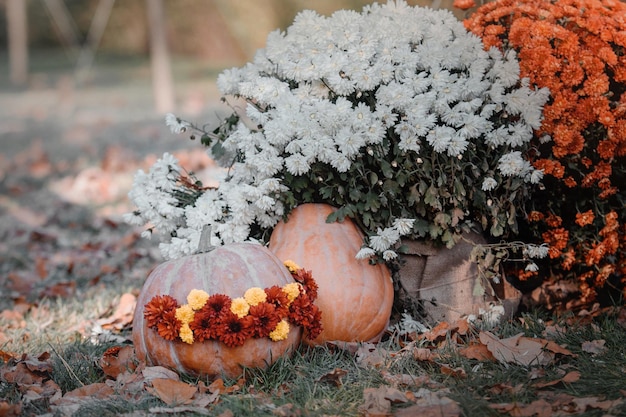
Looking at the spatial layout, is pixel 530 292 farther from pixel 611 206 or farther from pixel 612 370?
pixel 612 370

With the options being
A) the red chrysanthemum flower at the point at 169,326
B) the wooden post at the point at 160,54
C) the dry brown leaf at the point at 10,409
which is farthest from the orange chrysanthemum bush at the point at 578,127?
the wooden post at the point at 160,54

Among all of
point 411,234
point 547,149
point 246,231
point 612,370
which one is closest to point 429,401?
point 612,370

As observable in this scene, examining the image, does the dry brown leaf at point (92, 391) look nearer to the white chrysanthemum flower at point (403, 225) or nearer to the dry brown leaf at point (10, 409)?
the dry brown leaf at point (10, 409)

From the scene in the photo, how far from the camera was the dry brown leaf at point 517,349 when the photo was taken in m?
2.78

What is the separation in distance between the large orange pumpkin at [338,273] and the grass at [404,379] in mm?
104

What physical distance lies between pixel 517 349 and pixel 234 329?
42.6 inches

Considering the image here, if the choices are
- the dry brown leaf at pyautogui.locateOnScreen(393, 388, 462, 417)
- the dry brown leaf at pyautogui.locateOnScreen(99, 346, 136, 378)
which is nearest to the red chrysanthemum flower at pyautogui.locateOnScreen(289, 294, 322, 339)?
the dry brown leaf at pyautogui.locateOnScreen(393, 388, 462, 417)

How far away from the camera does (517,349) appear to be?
285 cm

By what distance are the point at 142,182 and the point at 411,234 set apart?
Answer: 4.36 ft

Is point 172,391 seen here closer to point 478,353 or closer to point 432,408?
point 432,408

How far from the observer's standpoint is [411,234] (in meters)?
3.33

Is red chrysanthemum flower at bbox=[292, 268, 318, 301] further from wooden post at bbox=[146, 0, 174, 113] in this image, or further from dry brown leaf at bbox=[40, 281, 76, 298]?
wooden post at bbox=[146, 0, 174, 113]

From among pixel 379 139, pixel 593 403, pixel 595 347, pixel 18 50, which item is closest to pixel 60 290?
pixel 379 139

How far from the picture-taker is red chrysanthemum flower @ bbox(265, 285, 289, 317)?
2863 mm
